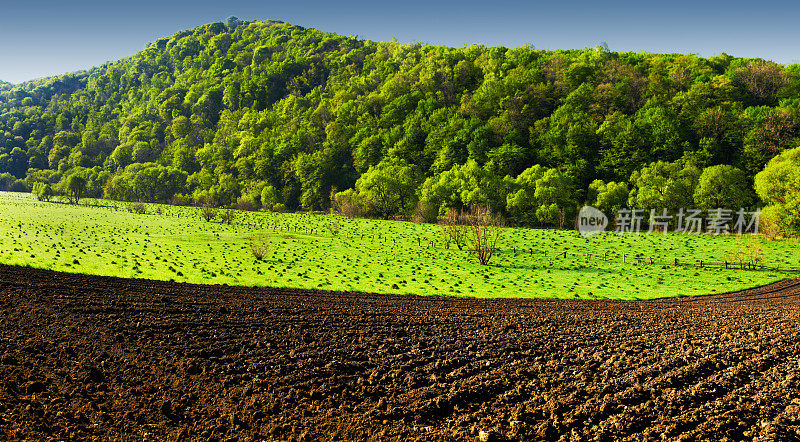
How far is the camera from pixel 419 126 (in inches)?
4624

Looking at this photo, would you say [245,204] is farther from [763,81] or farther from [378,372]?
[763,81]

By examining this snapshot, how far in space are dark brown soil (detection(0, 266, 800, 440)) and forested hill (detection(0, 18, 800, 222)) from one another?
61362 mm

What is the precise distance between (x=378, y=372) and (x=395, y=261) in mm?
24551

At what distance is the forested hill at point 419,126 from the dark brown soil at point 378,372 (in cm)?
6136

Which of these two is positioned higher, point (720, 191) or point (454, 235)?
point (720, 191)

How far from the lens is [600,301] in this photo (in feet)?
77.9

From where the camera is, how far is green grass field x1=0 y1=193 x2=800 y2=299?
2659 centimetres

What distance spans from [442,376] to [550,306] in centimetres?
1164

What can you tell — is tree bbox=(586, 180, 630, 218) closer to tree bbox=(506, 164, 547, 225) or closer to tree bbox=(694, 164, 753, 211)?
tree bbox=(506, 164, 547, 225)

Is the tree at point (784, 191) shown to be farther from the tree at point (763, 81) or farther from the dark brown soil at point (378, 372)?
the tree at point (763, 81)

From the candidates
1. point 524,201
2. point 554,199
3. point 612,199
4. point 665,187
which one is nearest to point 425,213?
point 524,201

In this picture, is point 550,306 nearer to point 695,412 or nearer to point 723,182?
point 695,412

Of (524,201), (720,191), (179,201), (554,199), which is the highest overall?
(720,191)

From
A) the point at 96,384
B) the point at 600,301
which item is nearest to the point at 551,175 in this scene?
the point at 600,301
